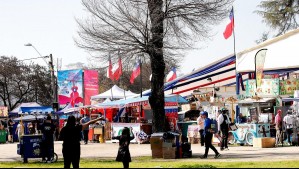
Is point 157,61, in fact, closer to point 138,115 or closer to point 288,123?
point 288,123

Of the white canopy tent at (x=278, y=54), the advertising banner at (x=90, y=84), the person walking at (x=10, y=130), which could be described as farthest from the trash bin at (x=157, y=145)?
the person walking at (x=10, y=130)

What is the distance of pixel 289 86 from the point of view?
31969 millimetres

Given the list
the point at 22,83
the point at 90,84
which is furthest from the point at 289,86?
the point at 22,83

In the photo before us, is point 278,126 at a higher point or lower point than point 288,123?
lower

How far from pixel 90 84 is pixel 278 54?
21848 millimetres

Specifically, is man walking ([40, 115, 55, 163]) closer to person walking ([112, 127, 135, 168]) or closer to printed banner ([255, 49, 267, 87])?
person walking ([112, 127, 135, 168])

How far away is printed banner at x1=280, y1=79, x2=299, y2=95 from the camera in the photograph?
104 ft

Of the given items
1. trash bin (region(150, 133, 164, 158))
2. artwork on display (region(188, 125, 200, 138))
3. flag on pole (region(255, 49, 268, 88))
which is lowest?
trash bin (region(150, 133, 164, 158))

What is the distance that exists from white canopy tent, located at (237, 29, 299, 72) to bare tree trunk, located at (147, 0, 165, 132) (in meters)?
7.18

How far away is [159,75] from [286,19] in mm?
22450

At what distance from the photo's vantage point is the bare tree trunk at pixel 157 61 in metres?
23.9

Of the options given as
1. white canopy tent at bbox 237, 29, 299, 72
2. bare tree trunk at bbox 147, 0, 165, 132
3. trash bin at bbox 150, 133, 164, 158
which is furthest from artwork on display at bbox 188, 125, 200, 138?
trash bin at bbox 150, 133, 164, 158

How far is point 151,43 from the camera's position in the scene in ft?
78.8

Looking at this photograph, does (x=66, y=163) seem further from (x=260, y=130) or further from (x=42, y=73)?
(x=42, y=73)
